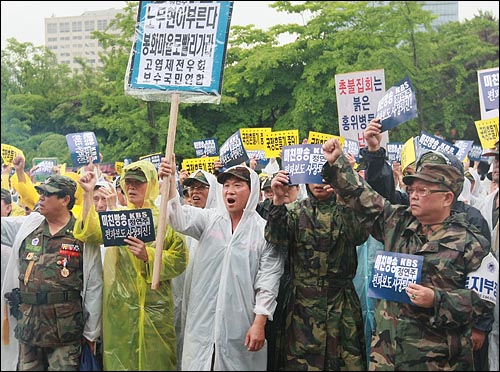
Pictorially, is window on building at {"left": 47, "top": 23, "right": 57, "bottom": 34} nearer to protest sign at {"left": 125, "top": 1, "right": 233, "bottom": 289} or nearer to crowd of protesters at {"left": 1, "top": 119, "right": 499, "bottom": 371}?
crowd of protesters at {"left": 1, "top": 119, "right": 499, "bottom": 371}

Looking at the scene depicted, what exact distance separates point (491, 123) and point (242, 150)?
225cm

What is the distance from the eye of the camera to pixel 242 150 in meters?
6.30

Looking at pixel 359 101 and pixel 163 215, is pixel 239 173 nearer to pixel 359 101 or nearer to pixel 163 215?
pixel 163 215

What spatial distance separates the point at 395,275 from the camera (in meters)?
3.73

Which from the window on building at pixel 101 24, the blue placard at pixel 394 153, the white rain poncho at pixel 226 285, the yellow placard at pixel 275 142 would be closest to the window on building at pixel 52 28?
the window on building at pixel 101 24

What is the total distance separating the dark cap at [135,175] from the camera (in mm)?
4566

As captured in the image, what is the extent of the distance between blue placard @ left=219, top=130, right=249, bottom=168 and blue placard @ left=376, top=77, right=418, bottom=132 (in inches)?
85.2

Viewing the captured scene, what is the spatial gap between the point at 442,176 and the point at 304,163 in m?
0.89

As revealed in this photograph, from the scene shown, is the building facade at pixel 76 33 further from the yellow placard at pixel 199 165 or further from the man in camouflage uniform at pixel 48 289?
the man in camouflage uniform at pixel 48 289

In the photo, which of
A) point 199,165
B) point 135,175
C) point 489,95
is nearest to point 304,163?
point 135,175

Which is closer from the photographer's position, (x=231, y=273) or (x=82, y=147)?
(x=231, y=273)

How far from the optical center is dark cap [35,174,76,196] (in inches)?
177

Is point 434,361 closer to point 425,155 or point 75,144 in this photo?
point 425,155

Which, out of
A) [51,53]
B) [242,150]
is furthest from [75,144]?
[51,53]
